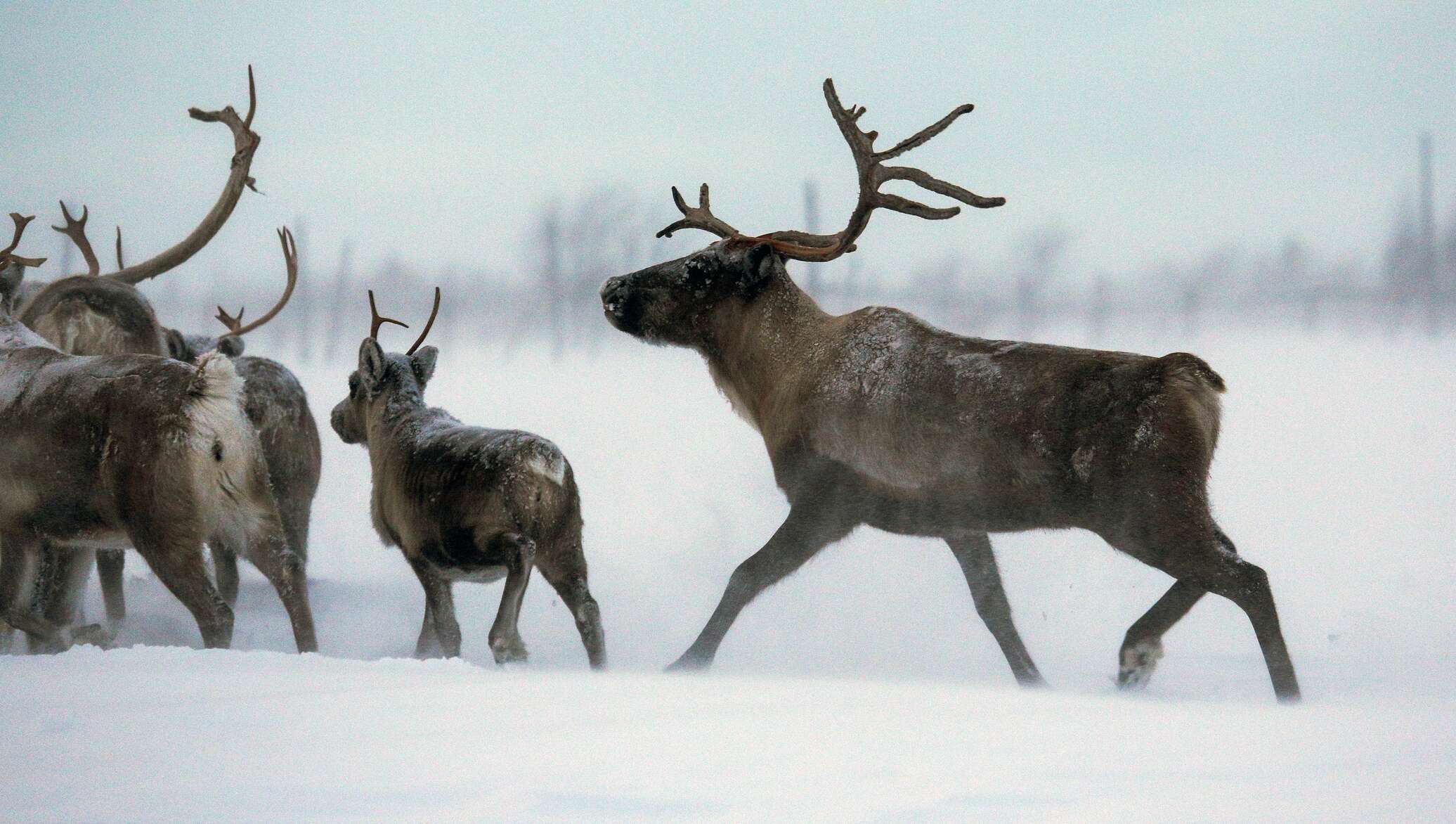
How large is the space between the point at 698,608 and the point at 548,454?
1831mm

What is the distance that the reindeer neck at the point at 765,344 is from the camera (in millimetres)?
5086

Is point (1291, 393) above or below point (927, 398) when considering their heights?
below

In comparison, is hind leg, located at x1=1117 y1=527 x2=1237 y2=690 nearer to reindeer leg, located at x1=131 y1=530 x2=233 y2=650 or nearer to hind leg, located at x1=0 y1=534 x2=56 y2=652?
reindeer leg, located at x1=131 y1=530 x2=233 y2=650

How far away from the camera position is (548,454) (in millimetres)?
4789

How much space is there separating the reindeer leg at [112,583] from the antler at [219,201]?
162cm

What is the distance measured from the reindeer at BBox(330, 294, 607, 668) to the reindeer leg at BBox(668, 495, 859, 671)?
48cm

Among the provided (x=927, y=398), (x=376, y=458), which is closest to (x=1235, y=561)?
(x=927, y=398)

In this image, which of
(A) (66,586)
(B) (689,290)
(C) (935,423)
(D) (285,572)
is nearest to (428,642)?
(D) (285,572)

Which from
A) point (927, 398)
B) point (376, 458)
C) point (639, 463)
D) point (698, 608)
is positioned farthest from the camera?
point (639, 463)

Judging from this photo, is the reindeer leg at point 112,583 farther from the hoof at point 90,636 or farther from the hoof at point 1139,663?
the hoof at point 1139,663

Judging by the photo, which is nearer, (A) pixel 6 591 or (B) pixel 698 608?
(A) pixel 6 591

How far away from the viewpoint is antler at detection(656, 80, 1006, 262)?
5.00m

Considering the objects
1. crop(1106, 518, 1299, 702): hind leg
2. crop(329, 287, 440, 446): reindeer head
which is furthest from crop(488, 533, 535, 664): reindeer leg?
crop(1106, 518, 1299, 702): hind leg

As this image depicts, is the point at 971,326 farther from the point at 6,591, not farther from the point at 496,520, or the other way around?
the point at 6,591
